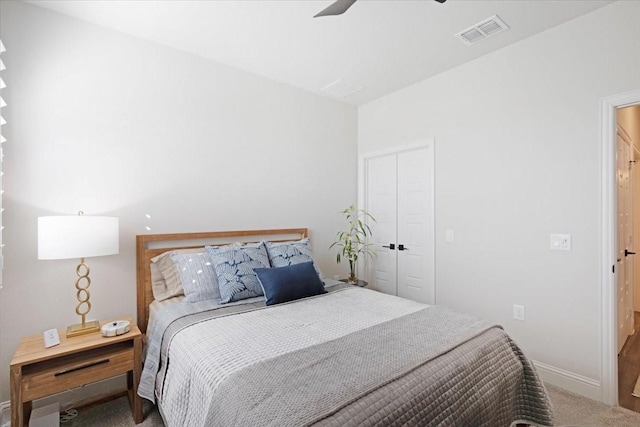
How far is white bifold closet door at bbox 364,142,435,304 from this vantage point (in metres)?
3.38

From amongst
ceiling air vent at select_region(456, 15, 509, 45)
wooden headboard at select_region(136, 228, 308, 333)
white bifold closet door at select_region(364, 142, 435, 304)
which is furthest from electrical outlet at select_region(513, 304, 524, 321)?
wooden headboard at select_region(136, 228, 308, 333)

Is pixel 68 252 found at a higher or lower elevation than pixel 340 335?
higher

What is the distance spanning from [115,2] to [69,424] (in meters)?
2.74

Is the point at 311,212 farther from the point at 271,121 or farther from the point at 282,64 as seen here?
the point at 282,64

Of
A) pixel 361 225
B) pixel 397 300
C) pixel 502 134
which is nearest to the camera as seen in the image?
pixel 397 300

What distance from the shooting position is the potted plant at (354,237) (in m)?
3.91

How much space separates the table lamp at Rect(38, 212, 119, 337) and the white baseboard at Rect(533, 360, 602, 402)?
10.8 feet

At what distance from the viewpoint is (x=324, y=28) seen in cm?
244

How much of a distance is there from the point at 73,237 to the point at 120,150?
857 mm

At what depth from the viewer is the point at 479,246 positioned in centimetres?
292

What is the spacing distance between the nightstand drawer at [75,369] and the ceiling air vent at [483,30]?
3281mm

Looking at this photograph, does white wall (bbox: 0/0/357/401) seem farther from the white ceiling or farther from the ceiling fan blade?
the ceiling fan blade

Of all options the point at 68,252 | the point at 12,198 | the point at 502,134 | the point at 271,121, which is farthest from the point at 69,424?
the point at 502,134

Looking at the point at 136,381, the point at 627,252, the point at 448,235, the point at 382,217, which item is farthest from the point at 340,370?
the point at 627,252
